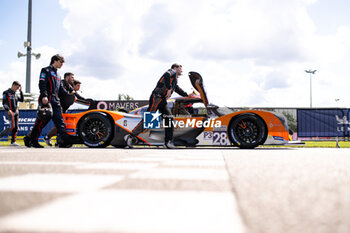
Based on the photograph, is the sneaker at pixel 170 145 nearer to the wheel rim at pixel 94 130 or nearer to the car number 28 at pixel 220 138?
the car number 28 at pixel 220 138

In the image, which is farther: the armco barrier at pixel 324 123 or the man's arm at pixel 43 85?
the armco barrier at pixel 324 123

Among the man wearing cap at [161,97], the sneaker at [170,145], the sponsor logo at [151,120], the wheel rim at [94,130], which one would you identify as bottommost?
the sneaker at [170,145]

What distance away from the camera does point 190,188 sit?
225 centimetres

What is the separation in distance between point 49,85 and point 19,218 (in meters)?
7.29

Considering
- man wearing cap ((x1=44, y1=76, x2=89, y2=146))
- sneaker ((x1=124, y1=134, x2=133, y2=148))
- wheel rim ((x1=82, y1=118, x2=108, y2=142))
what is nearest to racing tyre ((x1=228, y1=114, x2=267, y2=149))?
sneaker ((x1=124, y1=134, x2=133, y2=148))

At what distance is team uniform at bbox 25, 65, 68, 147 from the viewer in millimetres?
8133

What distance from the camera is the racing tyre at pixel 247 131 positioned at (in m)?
Answer: 7.57

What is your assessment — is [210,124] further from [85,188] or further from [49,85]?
[85,188]

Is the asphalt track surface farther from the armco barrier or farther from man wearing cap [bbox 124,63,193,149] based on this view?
the armco barrier

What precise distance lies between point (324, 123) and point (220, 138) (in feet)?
27.0

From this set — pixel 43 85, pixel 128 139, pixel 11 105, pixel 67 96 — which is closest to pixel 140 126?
pixel 128 139

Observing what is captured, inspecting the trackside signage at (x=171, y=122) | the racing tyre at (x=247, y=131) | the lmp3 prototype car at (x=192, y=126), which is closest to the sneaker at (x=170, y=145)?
the lmp3 prototype car at (x=192, y=126)

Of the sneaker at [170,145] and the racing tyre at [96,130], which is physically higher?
the racing tyre at [96,130]

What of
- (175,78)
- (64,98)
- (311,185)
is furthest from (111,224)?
(64,98)
